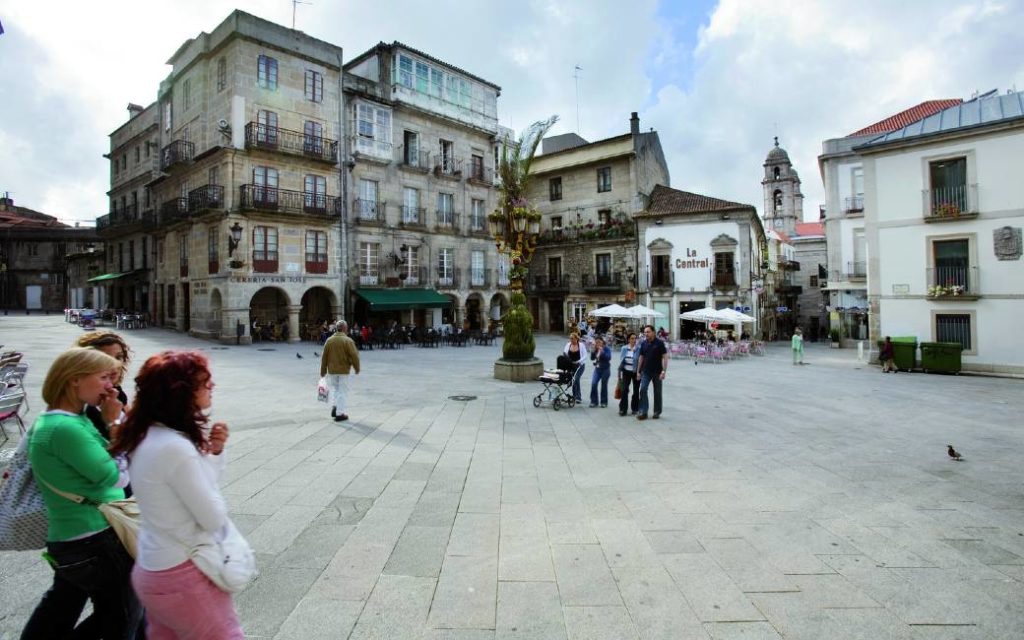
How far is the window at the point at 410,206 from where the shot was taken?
2919cm

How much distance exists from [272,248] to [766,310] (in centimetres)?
2981

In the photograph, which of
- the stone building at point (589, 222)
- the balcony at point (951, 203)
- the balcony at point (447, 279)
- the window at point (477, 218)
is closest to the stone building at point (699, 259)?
the stone building at point (589, 222)

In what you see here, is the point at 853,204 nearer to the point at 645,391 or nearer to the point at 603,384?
the point at 603,384

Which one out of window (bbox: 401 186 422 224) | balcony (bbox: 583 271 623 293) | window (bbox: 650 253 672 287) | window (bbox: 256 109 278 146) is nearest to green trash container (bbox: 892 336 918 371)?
window (bbox: 650 253 672 287)

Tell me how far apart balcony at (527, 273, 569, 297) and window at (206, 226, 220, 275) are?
2036cm

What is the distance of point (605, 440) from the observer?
7.83 m

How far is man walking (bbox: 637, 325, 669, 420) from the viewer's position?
9367 millimetres

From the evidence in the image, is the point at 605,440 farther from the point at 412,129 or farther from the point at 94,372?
the point at 412,129

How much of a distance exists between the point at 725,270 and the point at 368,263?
20.1m

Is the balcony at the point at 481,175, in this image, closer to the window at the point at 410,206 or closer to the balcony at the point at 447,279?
the window at the point at 410,206

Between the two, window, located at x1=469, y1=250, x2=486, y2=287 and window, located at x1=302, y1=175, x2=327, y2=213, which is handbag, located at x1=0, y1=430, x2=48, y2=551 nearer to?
window, located at x1=302, y1=175, x2=327, y2=213

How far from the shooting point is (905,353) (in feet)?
59.3

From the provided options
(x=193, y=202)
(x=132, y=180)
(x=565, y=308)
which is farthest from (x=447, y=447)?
(x=132, y=180)

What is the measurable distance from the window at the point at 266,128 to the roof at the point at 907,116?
28.7 meters
